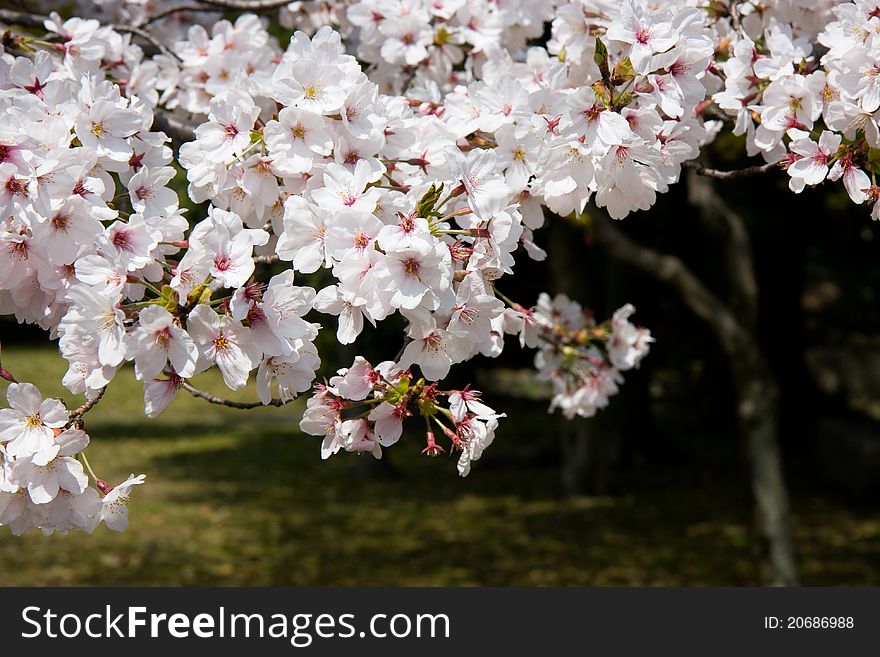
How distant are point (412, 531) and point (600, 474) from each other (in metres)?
2.76

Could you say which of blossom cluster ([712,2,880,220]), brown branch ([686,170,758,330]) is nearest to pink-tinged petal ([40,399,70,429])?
blossom cluster ([712,2,880,220])

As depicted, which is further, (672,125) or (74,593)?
(74,593)

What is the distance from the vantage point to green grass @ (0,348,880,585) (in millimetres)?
9070

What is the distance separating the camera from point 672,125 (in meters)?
2.16

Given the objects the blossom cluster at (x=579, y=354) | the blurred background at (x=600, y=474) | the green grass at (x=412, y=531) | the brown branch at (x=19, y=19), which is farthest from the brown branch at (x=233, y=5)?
the green grass at (x=412, y=531)

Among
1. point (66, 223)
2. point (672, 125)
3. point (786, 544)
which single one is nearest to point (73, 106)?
point (66, 223)

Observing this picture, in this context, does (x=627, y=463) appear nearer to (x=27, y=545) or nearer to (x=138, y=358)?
(x=27, y=545)

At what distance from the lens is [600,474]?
12211mm

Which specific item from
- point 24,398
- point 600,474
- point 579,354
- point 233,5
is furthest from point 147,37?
point 600,474

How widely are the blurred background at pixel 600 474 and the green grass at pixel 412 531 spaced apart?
0.04 meters

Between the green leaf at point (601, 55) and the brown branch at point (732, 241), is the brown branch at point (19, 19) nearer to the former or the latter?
the green leaf at point (601, 55)

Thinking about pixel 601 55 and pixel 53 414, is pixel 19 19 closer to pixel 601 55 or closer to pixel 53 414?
pixel 53 414

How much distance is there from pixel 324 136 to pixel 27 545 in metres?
9.13

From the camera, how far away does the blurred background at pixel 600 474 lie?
30.6 ft
